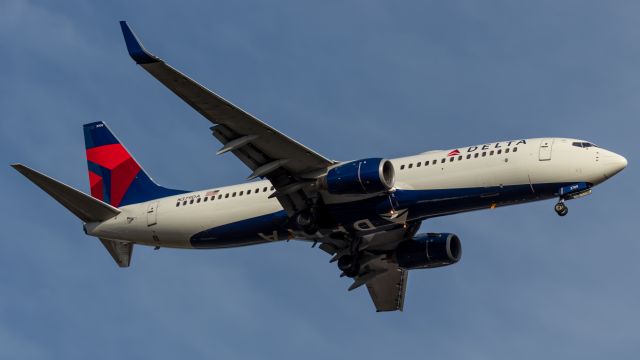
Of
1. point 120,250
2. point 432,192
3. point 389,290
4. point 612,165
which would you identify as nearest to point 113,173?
point 120,250

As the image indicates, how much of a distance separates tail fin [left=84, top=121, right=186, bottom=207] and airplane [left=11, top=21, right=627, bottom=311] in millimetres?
210

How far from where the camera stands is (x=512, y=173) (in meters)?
56.1

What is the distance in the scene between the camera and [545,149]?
56406 millimetres

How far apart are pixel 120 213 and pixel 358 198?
42.4 feet

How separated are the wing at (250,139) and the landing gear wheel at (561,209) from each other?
10189 millimetres

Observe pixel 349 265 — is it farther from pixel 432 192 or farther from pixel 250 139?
pixel 250 139

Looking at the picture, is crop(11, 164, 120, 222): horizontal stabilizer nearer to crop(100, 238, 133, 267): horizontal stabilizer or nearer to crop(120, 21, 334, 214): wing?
crop(100, 238, 133, 267): horizontal stabilizer

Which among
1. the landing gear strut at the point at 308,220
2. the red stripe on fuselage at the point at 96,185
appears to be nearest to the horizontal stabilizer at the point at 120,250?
the red stripe on fuselage at the point at 96,185

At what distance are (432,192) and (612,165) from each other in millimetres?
7894

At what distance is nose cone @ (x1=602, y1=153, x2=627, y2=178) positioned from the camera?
55562 millimetres

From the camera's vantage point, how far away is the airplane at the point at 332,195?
55.7m

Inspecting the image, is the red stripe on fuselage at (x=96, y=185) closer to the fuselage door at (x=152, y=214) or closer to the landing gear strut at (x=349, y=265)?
the fuselage door at (x=152, y=214)

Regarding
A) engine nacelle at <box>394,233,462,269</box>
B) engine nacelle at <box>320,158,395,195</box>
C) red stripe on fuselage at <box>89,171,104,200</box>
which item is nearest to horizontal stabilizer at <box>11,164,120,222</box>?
red stripe on fuselage at <box>89,171,104,200</box>

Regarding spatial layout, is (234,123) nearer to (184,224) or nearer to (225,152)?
(225,152)
